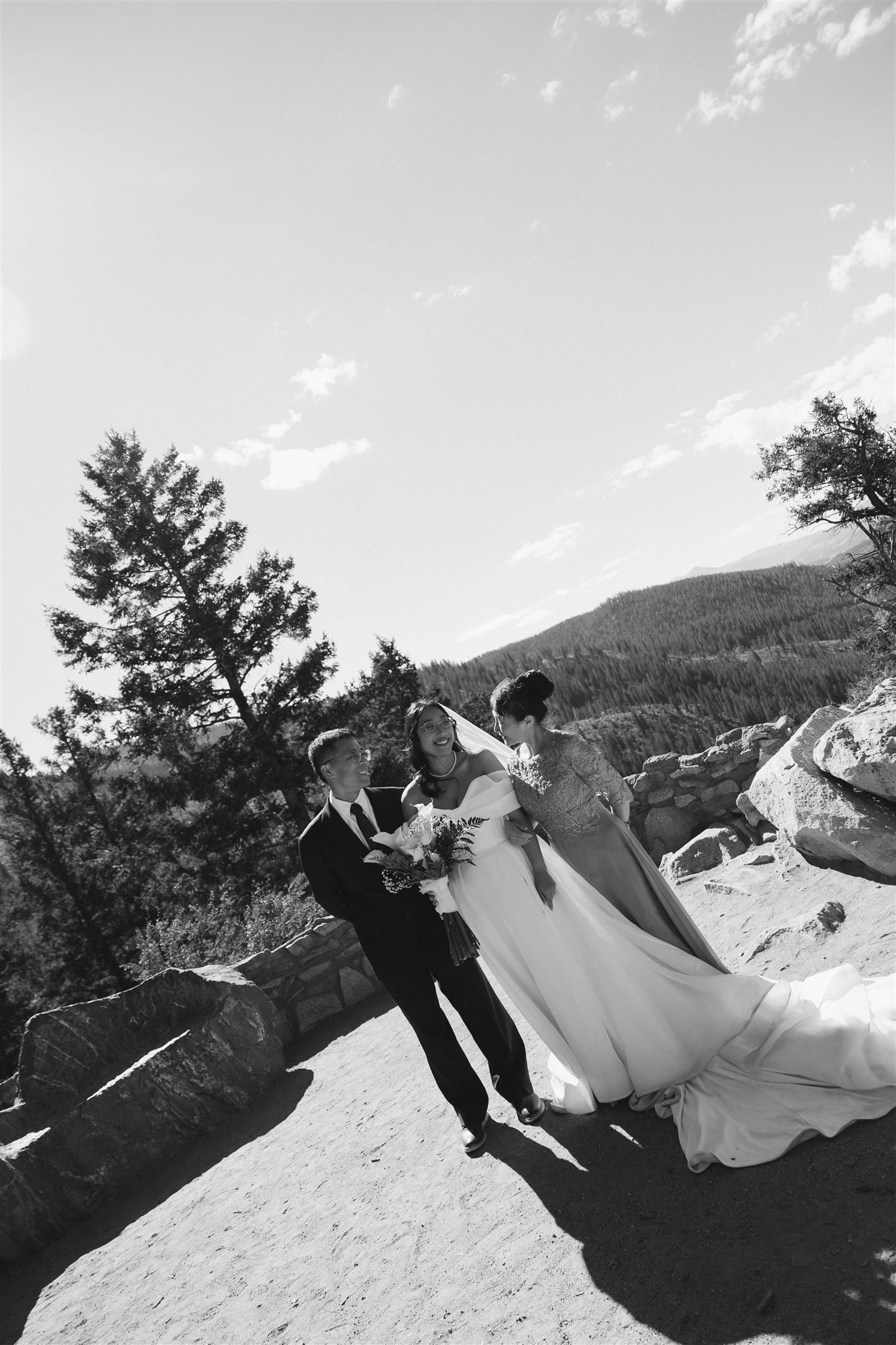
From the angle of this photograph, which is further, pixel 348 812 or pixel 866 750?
pixel 866 750

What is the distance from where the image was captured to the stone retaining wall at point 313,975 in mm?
7656

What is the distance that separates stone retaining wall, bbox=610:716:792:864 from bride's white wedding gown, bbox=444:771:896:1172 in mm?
4793

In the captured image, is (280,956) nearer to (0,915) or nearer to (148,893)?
(148,893)

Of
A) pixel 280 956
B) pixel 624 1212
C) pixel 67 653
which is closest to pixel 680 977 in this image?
pixel 624 1212

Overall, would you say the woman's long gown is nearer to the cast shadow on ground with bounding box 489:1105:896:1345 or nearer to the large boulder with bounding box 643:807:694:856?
the cast shadow on ground with bounding box 489:1105:896:1345

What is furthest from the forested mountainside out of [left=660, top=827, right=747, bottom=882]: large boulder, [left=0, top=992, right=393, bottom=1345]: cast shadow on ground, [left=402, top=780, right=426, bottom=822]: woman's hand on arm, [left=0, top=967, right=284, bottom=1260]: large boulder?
[left=402, top=780, right=426, bottom=822]: woman's hand on arm

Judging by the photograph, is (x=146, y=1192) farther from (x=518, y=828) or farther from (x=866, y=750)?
(x=866, y=750)

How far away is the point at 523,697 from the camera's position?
4219mm

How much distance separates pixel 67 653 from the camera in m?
18.2

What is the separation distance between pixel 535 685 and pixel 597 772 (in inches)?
24.0

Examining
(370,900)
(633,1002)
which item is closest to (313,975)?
(370,900)

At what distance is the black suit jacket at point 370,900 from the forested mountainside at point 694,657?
3825 centimetres

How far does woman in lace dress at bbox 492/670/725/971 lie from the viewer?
4164 mm

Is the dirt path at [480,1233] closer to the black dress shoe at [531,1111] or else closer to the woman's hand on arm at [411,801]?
the black dress shoe at [531,1111]
